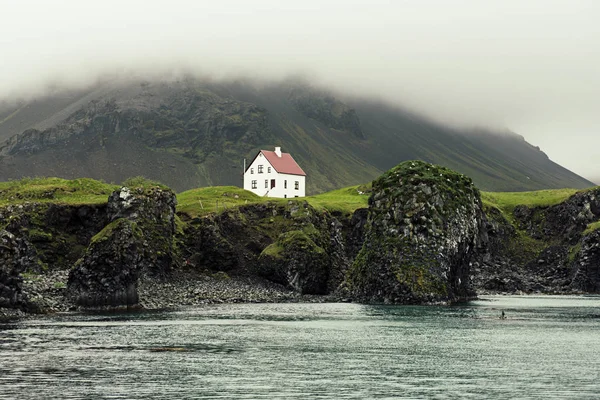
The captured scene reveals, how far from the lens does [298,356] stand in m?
57.7

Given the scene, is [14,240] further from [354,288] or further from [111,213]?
[354,288]

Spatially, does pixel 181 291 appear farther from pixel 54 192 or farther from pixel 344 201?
pixel 344 201

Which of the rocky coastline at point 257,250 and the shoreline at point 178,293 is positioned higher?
the rocky coastline at point 257,250

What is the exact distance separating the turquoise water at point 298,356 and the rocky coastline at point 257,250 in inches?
403

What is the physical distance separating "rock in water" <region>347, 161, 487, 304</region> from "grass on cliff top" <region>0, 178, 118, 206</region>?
45.8 meters

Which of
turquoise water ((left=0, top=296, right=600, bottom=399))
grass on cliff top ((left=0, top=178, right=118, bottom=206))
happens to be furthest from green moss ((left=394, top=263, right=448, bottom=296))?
grass on cliff top ((left=0, top=178, right=118, bottom=206))

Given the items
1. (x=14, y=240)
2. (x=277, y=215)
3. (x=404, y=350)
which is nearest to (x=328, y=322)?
(x=404, y=350)

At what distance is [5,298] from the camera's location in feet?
269

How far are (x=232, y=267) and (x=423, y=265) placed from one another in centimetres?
3629

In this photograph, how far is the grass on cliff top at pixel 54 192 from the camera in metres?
131

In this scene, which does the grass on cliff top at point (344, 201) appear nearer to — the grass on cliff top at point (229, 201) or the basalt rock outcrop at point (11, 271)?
the grass on cliff top at point (229, 201)

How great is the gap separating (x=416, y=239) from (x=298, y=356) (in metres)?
59.7

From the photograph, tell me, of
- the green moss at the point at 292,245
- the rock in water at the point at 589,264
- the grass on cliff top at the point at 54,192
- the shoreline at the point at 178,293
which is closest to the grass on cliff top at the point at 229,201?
the grass on cliff top at the point at 54,192

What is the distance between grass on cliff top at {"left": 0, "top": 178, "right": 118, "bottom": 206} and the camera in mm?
131000
